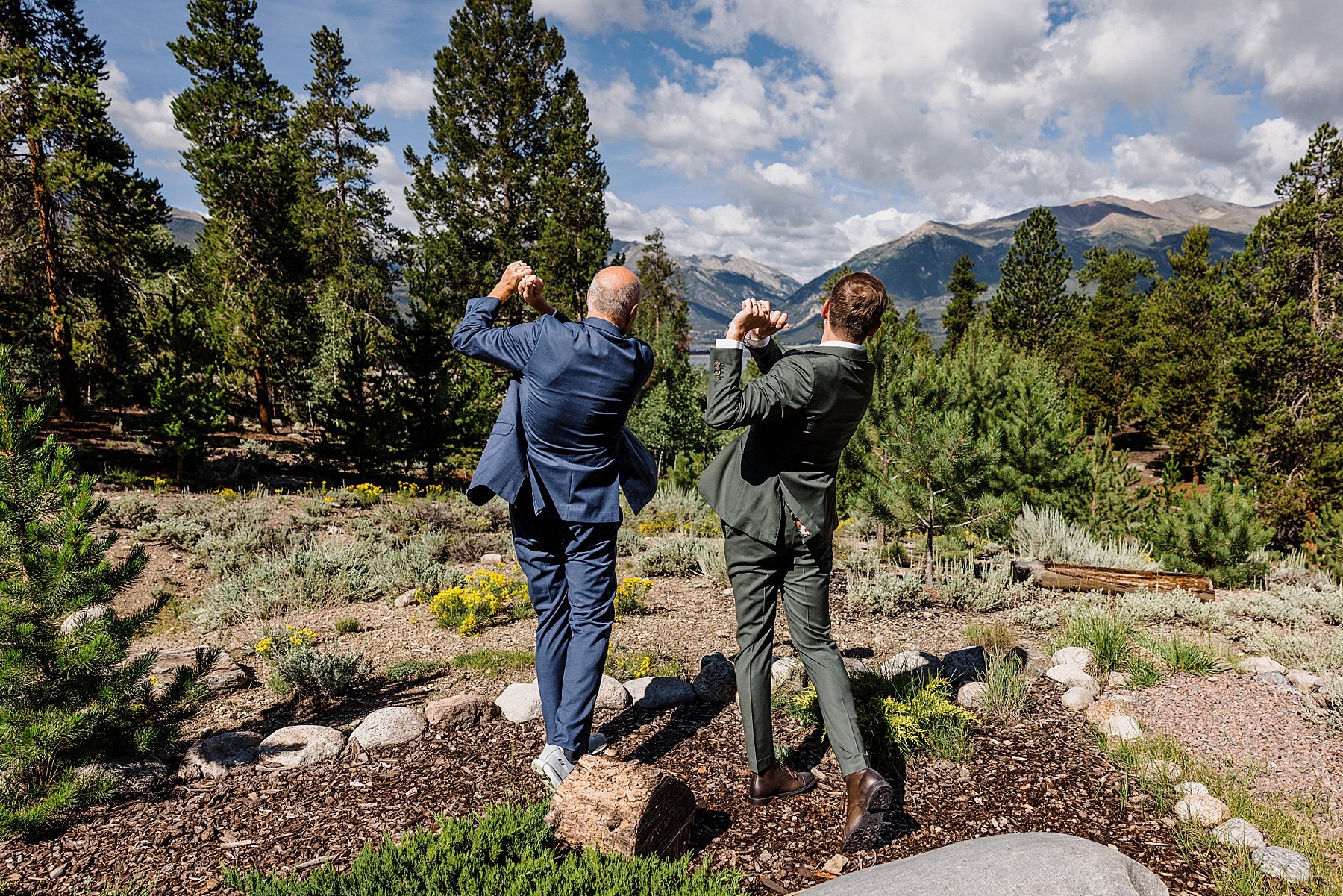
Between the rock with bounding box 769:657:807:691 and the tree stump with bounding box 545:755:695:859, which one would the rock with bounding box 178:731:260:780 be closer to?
the tree stump with bounding box 545:755:695:859

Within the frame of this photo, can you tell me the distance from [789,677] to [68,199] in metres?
16.0

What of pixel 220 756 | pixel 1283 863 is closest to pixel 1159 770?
pixel 1283 863

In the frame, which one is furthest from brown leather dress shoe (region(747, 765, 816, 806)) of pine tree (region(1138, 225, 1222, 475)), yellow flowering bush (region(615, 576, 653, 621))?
pine tree (region(1138, 225, 1222, 475))

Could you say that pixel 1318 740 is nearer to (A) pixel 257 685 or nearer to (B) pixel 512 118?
(A) pixel 257 685

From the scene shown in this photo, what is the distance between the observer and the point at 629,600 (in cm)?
550

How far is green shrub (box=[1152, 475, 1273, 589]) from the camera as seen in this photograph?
24.7 ft

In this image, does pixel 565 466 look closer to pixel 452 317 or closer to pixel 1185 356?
pixel 452 317

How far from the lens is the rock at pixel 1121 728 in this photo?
3150 millimetres

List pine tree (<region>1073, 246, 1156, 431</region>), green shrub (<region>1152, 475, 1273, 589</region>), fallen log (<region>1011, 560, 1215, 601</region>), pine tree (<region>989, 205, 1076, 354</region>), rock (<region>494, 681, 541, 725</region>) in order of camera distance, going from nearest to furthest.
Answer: rock (<region>494, 681, 541, 725</region>) → fallen log (<region>1011, 560, 1215, 601</region>) → green shrub (<region>1152, 475, 1273, 589</region>) → pine tree (<region>1073, 246, 1156, 431</region>) → pine tree (<region>989, 205, 1076, 354</region>)

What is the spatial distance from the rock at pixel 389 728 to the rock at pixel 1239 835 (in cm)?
325

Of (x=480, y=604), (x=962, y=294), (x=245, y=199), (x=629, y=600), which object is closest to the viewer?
(x=480, y=604)

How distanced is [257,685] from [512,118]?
2326cm

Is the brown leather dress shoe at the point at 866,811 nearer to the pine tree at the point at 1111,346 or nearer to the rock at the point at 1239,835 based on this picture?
the rock at the point at 1239,835

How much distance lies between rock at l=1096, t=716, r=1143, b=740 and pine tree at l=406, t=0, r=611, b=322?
19698mm
